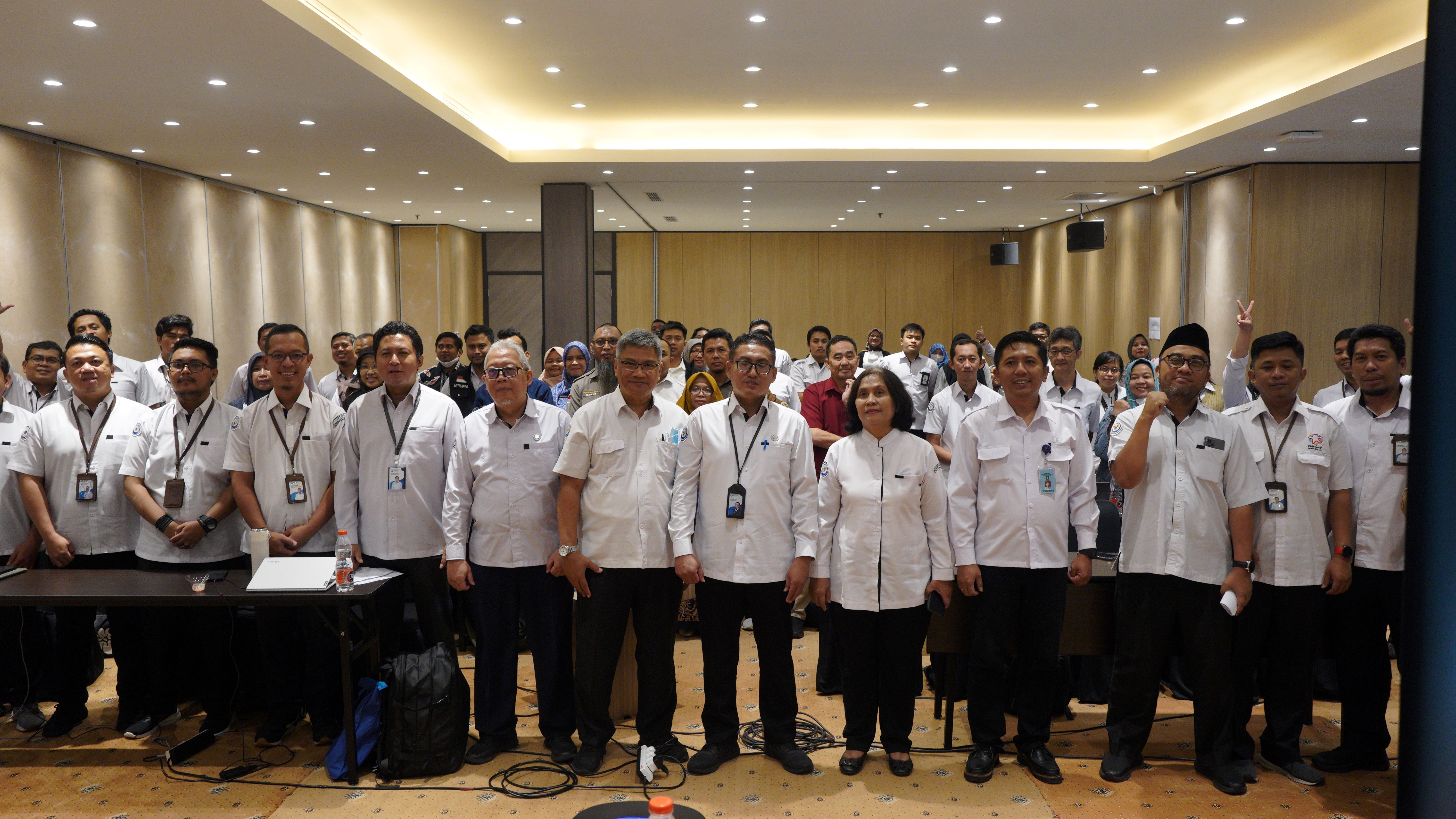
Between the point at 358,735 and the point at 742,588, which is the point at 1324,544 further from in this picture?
the point at 358,735

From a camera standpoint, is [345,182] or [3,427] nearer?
[3,427]

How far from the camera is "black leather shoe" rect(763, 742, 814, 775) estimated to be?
12.0 feet

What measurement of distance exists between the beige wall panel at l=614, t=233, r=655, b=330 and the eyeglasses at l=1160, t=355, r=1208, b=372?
1373 centimetres

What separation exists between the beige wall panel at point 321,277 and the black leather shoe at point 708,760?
35.6 feet

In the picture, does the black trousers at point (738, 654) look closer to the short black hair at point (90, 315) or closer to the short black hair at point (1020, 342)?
the short black hair at point (1020, 342)

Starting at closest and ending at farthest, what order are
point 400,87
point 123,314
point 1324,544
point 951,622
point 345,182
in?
point 1324,544
point 951,622
point 400,87
point 123,314
point 345,182

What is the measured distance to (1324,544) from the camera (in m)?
3.53

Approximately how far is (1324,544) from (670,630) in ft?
8.74

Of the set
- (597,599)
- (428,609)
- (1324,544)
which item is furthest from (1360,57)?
(428,609)

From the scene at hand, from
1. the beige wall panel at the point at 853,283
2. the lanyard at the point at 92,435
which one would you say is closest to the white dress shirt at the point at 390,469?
the lanyard at the point at 92,435

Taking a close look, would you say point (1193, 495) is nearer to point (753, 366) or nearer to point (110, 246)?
point (753, 366)

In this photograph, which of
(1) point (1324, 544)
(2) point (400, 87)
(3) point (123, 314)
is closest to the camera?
(1) point (1324, 544)

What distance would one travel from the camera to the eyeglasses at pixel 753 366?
11.8 ft

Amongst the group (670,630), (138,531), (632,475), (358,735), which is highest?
(632,475)
